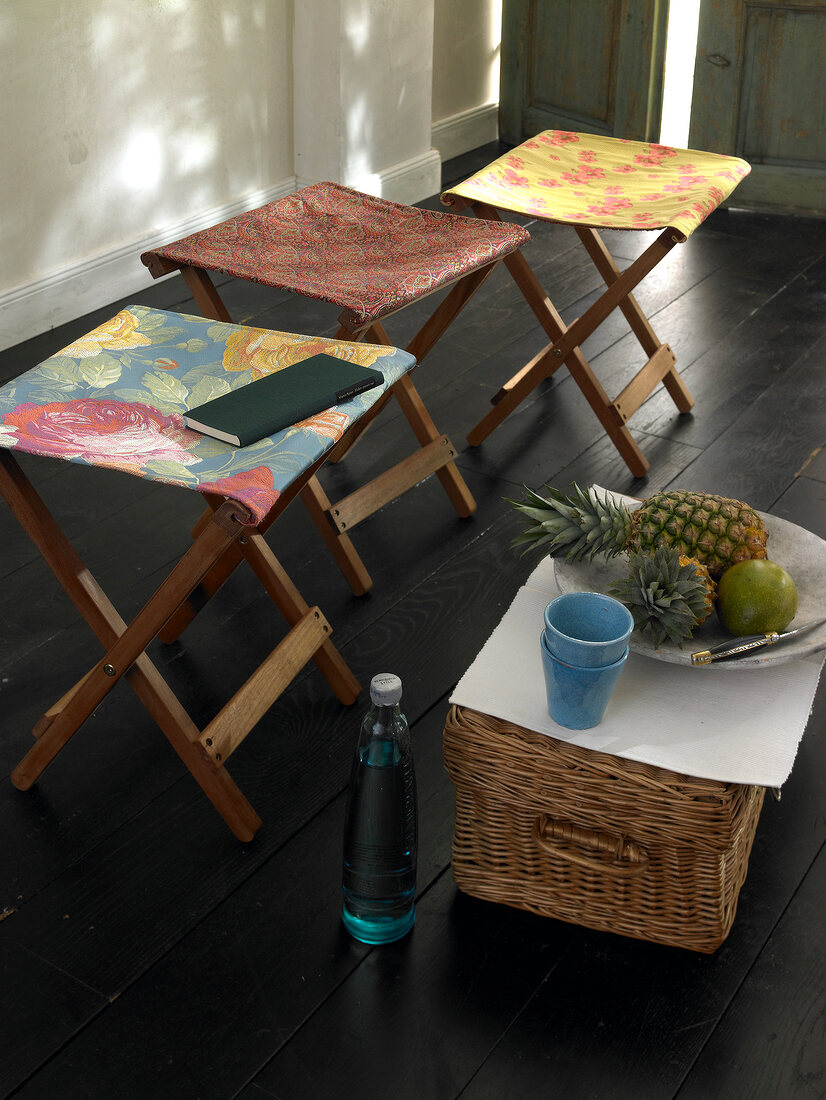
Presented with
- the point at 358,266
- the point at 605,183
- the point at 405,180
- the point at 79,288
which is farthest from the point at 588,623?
the point at 405,180

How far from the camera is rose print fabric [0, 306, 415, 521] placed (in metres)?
1.49

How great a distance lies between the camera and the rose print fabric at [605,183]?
2.39m

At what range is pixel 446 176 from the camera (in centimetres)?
430

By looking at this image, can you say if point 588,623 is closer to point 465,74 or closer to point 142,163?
point 142,163

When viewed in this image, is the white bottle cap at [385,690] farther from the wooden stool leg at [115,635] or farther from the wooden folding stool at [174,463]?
the wooden stool leg at [115,635]

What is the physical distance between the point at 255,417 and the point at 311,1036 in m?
0.76

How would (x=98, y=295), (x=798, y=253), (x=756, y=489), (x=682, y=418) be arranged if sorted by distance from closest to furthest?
(x=756, y=489)
(x=682, y=418)
(x=98, y=295)
(x=798, y=253)

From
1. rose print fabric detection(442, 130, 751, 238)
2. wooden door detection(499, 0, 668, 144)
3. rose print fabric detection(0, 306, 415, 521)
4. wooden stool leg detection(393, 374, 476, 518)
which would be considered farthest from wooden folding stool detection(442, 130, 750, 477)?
wooden door detection(499, 0, 668, 144)

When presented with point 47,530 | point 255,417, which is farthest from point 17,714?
point 255,417

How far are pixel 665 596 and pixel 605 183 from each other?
1.42m

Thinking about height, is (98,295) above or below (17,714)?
below

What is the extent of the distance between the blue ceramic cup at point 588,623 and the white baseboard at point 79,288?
2.11m

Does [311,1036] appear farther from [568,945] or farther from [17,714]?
[17,714]

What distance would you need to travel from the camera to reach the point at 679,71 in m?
4.46
